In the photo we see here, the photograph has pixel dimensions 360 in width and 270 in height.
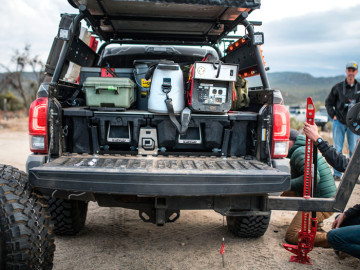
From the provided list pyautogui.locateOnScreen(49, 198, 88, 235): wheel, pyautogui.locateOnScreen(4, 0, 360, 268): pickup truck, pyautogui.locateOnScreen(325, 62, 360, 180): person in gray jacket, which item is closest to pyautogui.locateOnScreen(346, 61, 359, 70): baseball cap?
pyautogui.locateOnScreen(325, 62, 360, 180): person in gray jacket

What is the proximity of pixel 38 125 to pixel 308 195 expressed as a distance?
245cm

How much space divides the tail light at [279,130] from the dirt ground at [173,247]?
3.56ft

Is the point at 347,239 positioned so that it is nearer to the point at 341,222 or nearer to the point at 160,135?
the point at 341,222

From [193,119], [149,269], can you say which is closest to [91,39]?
[193,119]

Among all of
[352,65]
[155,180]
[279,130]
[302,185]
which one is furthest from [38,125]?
[352,65]

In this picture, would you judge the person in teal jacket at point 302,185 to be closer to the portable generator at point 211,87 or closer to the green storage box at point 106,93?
the portable generator at point 211,87

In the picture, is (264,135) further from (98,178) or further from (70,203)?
(70,203)

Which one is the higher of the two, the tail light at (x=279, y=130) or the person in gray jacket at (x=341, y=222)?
the tail light at (x=279, y=130)

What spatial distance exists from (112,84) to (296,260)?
2468 millimetres

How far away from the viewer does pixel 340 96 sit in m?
6.95

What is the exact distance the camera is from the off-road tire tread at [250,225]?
3.80m

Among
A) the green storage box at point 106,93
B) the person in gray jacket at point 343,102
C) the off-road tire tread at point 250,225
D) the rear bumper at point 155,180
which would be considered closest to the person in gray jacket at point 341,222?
the rear bumper at point 155,180

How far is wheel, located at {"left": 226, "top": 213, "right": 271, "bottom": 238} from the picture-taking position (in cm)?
380

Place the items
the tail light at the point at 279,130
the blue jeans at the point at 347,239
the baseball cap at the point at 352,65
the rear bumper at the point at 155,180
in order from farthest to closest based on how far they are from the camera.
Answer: the baseball cap at the point at 352,65 < the tail light at the point at 279,130 < the blue jeans at the point at 347,239 < the rear bumper at the point at 155,180
